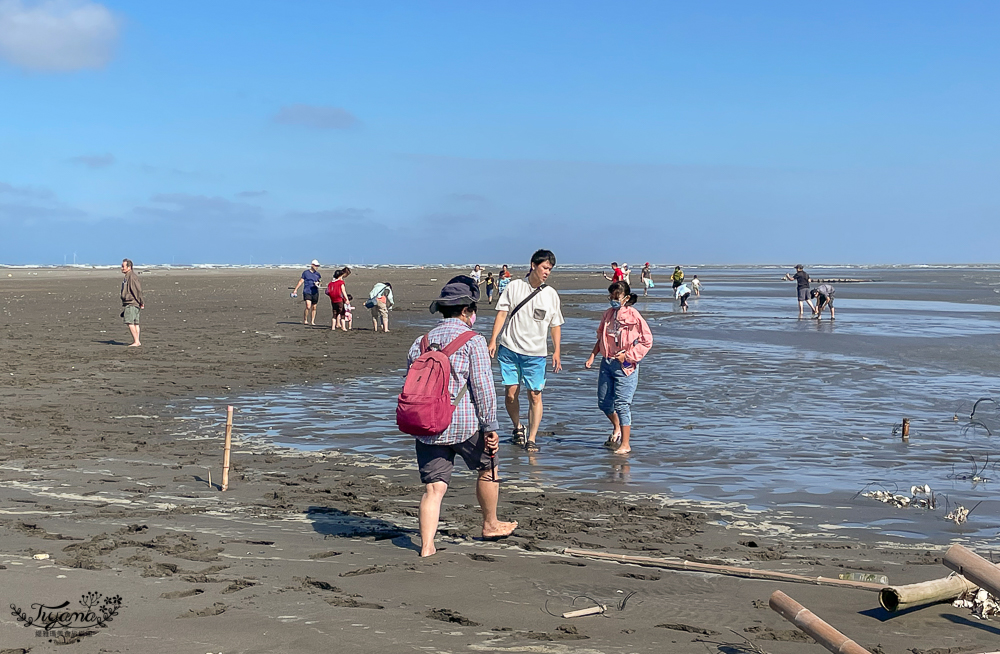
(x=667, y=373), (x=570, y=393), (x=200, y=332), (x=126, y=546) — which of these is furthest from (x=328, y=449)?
(x=200, y=332)

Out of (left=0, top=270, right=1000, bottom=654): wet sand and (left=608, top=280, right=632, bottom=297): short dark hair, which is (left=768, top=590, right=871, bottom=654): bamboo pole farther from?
(left=608, top=280, right=632, bottom=297): short dark hair

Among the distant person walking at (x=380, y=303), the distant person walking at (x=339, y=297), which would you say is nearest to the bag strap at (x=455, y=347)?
the distant person walking at (x=339, y=297)

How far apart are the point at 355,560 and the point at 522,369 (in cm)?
409

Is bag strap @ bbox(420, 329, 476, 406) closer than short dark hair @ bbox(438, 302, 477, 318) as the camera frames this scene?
Yes

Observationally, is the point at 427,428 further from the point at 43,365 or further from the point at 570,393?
the point at 43,365

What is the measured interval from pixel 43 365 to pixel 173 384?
3.46m

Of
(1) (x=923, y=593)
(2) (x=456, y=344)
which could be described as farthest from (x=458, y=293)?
(1) (x=923, y=593)

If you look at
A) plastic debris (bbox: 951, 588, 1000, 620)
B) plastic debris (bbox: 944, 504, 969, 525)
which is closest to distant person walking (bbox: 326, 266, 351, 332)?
plastic debris (bbox: 944, 504, 969, 525)

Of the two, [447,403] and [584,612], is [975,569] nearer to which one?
[584,612]

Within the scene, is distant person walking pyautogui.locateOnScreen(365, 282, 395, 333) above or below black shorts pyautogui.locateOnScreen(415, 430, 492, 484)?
above

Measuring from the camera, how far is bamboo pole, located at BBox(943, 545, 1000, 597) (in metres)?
4.45

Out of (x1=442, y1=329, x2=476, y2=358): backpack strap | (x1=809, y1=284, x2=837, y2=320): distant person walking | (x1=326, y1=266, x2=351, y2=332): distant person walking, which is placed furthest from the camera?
(x1=809, y1=284, x2=837, y2=320): distant person walking

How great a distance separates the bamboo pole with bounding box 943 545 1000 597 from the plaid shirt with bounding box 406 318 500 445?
2739mm

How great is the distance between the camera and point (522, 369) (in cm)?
965
